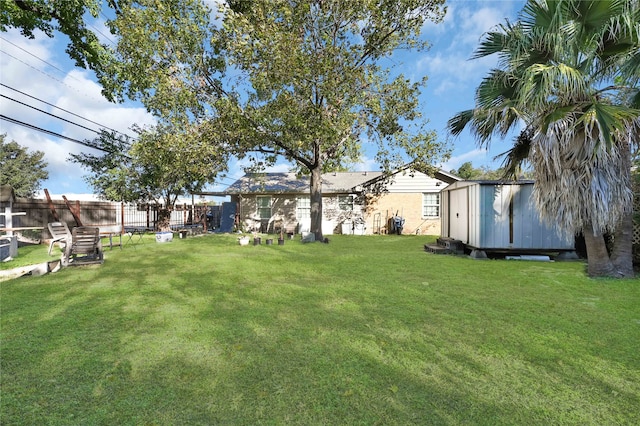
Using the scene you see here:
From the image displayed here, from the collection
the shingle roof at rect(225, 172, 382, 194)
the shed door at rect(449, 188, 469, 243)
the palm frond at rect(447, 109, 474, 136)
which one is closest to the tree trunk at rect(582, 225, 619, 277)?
the shed door at rect(449, 188, 469, 243)

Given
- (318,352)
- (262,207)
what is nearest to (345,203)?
(262,207)

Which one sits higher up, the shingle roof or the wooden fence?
the shingle roof

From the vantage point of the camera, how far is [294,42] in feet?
36.4

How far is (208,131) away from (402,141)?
9.15m

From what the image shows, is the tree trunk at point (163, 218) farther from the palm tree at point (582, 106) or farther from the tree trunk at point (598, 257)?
the tree trunk at point (598, 257)

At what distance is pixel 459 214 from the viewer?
11.5m

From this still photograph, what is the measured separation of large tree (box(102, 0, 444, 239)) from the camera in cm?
1127

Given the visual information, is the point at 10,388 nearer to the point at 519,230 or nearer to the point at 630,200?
the point at 630,200

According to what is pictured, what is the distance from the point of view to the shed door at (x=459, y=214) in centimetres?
1073

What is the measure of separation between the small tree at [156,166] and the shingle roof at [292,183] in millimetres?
3012

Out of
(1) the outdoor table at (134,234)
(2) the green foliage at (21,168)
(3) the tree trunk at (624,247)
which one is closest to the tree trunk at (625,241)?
(3) the tree trunk at (624,247)

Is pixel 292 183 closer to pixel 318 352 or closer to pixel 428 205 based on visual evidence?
pixel 428 205

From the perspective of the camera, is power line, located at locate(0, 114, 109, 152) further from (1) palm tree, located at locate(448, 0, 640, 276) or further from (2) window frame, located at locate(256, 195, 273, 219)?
(1) palm tree, located at locate(448, 0, 640, 276)

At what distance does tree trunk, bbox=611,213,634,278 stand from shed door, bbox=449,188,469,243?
395 centimetres
